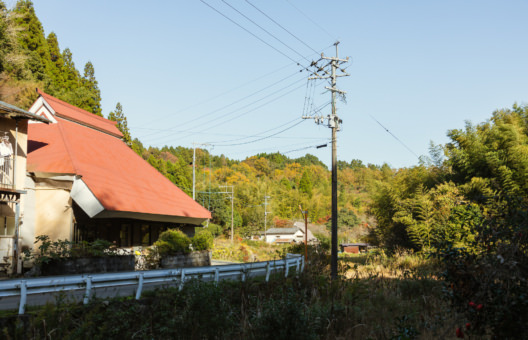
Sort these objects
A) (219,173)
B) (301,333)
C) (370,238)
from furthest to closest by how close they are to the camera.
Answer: (219,173)
(370,238)
(301,333)

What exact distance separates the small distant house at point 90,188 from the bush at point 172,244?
146 centimetres

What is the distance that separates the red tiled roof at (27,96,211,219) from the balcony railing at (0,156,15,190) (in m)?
1.37

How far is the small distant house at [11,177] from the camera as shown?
16.3 m

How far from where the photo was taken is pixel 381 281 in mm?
15961

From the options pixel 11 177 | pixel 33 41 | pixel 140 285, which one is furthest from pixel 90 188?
pixel 33 41

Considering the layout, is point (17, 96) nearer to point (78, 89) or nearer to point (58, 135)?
point (58, 135)

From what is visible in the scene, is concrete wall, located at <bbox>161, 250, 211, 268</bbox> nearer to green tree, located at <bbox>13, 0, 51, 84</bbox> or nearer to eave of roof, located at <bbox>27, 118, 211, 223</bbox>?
eave of roof, located at <bbox>27, 118, 211, 223</bbox>

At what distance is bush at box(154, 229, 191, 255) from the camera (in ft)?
64.6

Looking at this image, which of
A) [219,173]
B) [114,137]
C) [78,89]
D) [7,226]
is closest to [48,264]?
[7,226]

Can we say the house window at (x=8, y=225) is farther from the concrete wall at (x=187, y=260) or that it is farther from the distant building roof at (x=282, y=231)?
the distant building roof at (x=282, y=231)

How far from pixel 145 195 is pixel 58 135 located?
5.34 m

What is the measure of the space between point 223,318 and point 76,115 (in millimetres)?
20029

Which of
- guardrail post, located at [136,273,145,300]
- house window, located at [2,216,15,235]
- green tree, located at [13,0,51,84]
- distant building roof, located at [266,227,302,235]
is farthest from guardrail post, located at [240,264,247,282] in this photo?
distant building roof, located at [266,227,302,235]

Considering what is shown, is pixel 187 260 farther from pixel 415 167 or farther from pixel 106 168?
pixel 415 167
